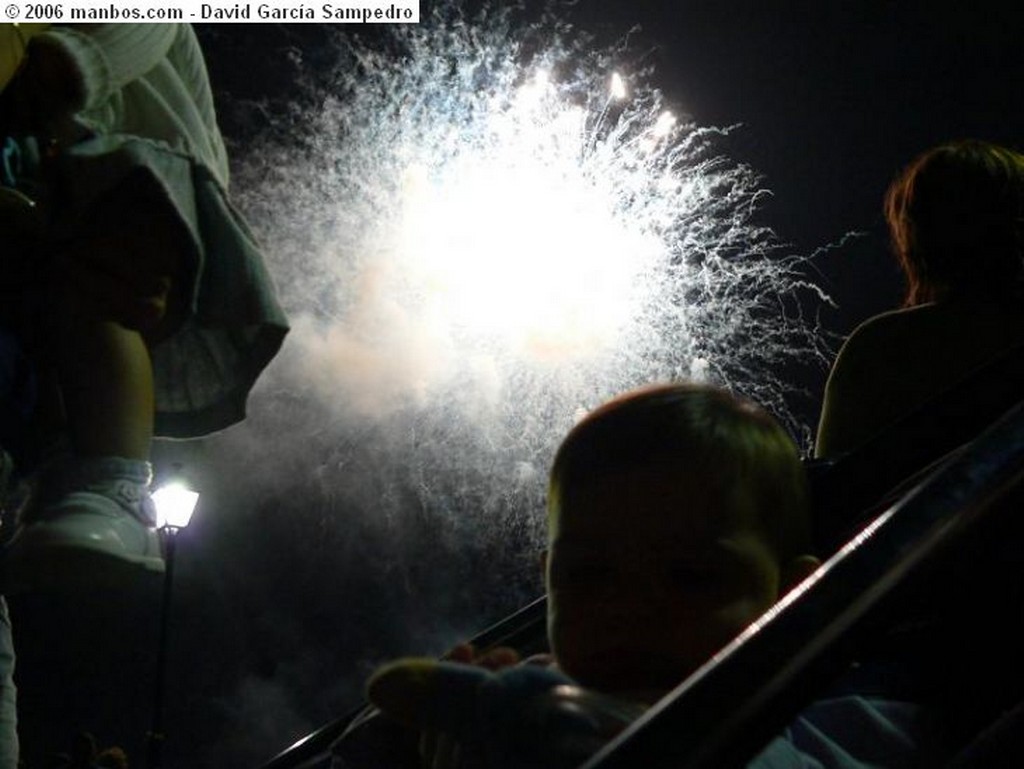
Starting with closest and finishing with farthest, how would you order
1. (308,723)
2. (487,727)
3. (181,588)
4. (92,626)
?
(487,727), (92,626), (181,588), (308,723)

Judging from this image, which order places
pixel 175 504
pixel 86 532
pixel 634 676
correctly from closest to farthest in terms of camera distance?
pixel 634 676 → pixel 86 532 → pixel 175 504

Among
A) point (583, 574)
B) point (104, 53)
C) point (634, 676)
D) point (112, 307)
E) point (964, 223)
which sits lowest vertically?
point (634, 676)

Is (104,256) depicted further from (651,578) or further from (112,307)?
(651,578)

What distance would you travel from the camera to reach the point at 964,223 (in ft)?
9.77

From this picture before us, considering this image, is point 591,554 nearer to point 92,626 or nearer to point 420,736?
point 420,736

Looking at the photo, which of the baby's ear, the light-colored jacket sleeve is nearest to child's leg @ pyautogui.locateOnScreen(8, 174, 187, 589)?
the light-colored jacket sleeve

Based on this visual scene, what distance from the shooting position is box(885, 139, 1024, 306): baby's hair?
288cm

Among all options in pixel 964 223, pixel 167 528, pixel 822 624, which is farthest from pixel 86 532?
pixel 167 528

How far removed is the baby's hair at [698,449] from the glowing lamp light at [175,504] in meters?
7.74

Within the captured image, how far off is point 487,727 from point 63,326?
2.10m

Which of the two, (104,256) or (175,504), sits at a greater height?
(104,256)

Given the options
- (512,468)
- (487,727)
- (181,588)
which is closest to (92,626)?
(181,588)

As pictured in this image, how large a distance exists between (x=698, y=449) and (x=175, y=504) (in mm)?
8062

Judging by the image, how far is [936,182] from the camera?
305 centimetres
